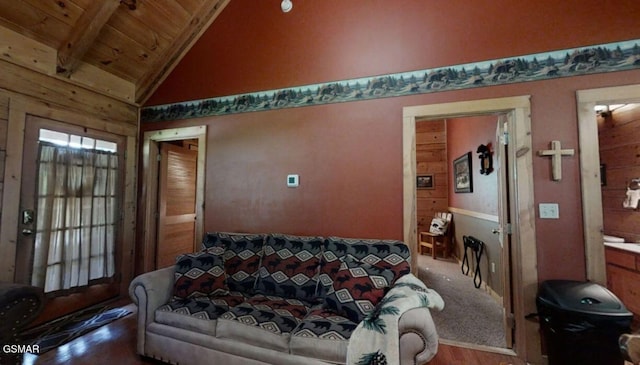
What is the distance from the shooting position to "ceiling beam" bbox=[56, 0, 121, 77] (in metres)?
2.45

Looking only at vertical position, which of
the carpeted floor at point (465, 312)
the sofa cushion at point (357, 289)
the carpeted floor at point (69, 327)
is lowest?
the carpeted floor at point (465, 312)

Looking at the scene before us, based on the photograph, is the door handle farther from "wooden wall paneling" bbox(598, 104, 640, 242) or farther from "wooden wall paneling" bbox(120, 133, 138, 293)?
"wooden wall paneling" bbox(598, 104, 640, 242)

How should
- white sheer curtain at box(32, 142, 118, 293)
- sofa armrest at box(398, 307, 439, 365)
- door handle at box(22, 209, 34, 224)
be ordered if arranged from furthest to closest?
1. white sheer curtain at box(32, 142, 118, 293)
2. door handle at box(22, 209, 34, 224)
3. sofa armrest at box(398, 307, 439, 365)

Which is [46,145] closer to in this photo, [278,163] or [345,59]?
[278,163]

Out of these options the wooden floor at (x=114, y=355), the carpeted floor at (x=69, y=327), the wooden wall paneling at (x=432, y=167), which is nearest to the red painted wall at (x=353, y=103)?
the wooden floor at (x=114, y=355)

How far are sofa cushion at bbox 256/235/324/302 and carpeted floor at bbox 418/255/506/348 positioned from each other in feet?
4.49

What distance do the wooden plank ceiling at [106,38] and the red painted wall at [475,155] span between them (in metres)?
3.84

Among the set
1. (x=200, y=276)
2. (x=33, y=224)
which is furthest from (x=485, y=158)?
(x=33, y=224)

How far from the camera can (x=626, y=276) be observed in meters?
2.42

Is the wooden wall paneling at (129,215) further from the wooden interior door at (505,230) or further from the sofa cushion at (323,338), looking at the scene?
the wooden interior door at (505,230)

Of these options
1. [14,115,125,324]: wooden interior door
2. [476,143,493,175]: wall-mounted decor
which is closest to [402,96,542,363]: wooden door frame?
[476,143,493,175]: wall-mounted decor

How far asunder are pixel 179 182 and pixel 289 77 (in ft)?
7.59

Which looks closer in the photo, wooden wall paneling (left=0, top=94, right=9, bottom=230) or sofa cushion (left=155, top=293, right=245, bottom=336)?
sofa cushion (left=155, top=293, right=245, bottom=336)

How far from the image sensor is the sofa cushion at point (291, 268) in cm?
216
